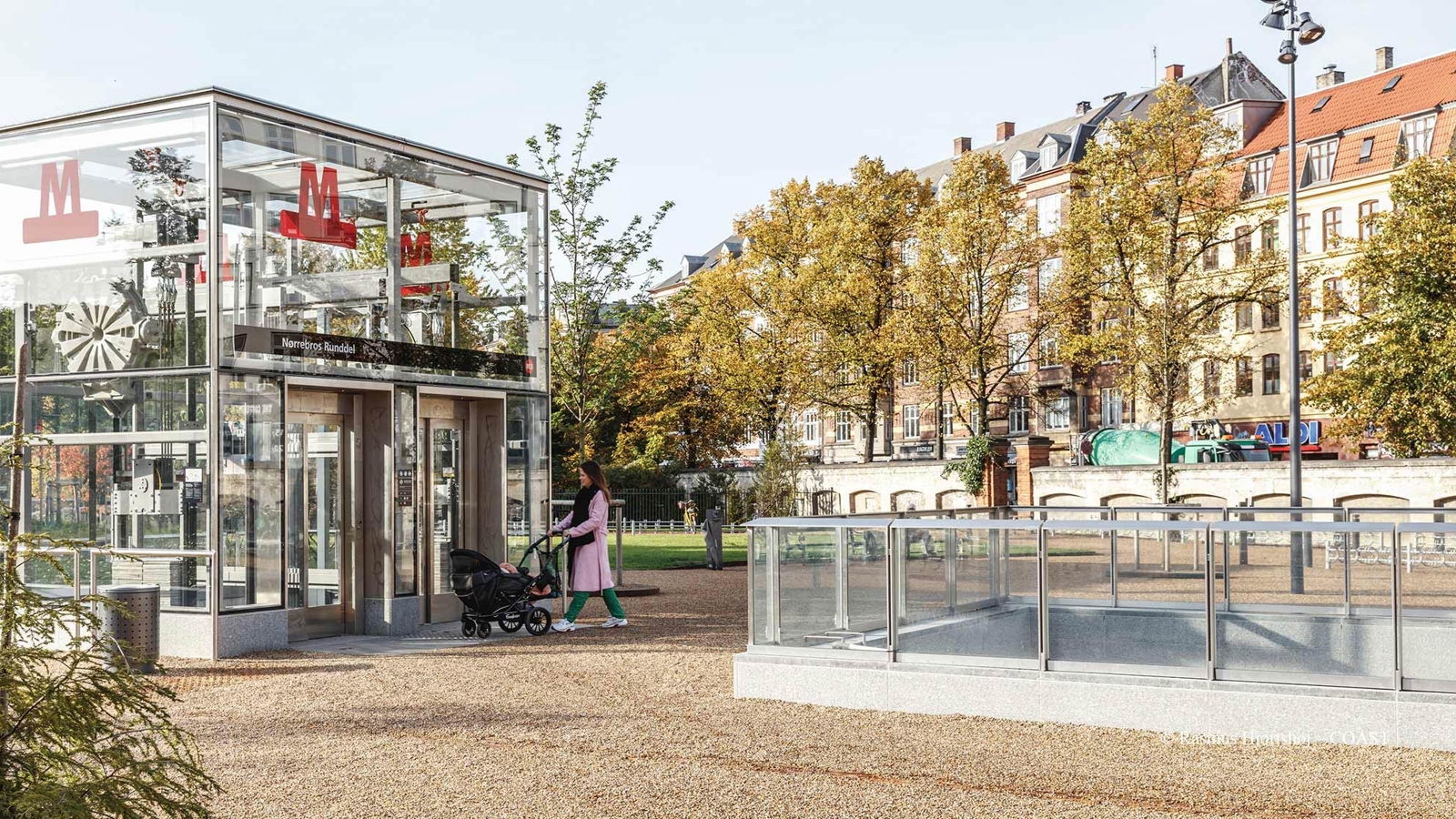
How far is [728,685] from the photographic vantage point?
1197 cm

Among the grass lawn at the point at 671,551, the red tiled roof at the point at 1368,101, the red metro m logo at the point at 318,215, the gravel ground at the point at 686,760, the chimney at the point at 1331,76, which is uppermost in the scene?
the chimney at the point at 1331,76

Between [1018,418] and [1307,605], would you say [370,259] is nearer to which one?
[1307,605]

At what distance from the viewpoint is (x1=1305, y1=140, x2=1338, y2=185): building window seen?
185 feet

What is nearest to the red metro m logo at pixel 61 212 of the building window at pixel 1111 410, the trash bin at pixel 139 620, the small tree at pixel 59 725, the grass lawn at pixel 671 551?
the trash bin at pixel 139 620

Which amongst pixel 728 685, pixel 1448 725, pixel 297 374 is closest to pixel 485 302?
pixel 297 374

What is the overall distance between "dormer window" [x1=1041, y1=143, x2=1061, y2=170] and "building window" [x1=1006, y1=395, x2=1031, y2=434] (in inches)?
446

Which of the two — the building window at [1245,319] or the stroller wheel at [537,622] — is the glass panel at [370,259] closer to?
the stroller wheel at [537,622]

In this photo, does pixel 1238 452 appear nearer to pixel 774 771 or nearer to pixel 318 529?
pixel 318 529

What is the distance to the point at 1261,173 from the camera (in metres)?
58.9

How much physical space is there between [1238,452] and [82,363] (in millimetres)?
37907

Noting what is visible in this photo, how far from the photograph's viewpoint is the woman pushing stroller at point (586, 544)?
52.2ft

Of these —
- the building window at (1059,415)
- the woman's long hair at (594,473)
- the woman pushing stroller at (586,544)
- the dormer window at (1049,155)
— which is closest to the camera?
the woman's long hair at (594,473)

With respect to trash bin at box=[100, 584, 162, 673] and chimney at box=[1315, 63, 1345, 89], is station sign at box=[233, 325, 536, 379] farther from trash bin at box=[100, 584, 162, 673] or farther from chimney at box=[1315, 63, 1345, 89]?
chimney at box=[1315, 63, 1345, 89]

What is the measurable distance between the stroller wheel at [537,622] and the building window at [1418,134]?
46560mm
